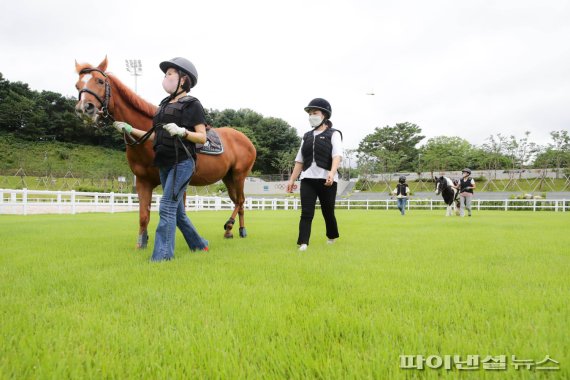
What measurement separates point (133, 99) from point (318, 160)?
243cm

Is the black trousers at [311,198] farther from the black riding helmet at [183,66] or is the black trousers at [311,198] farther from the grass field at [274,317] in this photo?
the black riding helmet at [183,66]

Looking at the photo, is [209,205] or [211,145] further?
[209,205]

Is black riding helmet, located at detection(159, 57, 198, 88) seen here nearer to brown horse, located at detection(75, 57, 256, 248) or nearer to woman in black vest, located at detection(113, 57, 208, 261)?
woman in black vest, located at detection(113, 57, 208, 261)

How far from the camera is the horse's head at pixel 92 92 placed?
12.5 feet

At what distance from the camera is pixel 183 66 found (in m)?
3.89

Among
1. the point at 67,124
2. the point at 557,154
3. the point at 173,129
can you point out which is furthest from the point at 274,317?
the point at 67,124

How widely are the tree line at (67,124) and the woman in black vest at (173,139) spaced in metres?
51.0

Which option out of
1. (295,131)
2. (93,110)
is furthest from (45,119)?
(93,110)

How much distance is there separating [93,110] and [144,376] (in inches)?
130

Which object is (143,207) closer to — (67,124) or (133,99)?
(133,99)

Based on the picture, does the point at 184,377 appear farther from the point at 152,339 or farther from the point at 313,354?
the point at 313,354

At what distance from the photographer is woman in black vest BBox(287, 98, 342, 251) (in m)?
4.79

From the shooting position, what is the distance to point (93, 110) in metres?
3.85

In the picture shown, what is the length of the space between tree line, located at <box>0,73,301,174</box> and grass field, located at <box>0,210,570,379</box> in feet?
172
